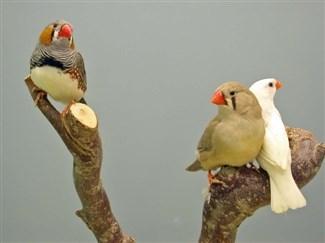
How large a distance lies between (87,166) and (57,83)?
19 cm

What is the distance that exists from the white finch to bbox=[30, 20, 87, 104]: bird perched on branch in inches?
11.3

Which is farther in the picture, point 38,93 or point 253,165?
point 38,93

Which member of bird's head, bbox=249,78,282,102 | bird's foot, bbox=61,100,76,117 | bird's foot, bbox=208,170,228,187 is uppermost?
bird's foot, bbox=61,100,76,117

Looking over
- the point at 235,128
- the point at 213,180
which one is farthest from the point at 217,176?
the point at 235,128

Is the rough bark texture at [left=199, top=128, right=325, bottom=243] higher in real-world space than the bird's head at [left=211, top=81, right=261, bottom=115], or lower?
lower

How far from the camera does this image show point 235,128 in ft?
2.63

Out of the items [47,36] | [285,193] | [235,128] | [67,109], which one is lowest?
[285,193]

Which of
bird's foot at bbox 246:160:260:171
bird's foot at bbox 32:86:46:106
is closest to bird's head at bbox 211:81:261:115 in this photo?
bird's foot at bbox 246:160:260:171

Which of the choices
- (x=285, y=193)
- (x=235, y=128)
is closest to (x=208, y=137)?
(x=235, y=128)

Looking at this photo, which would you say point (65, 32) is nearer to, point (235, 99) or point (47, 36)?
point (47, 36)

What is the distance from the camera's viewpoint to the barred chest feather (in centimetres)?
89

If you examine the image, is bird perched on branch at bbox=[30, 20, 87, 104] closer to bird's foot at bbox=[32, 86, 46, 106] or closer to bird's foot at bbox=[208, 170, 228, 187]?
bird's foot at bbox=[32, 86, 46, 106]

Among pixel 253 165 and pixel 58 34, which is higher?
pixel 58 34

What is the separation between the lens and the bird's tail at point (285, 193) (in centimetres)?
81
